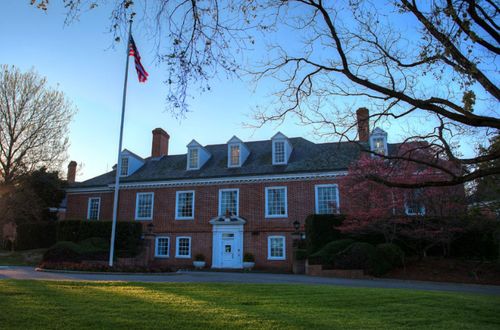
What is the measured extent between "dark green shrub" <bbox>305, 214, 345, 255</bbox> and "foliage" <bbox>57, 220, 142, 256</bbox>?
11013 millimetres

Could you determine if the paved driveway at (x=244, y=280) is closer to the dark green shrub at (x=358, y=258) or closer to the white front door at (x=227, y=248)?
the dark green shrub at (x=358, y=258)

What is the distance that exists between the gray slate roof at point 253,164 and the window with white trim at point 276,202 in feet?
3.81

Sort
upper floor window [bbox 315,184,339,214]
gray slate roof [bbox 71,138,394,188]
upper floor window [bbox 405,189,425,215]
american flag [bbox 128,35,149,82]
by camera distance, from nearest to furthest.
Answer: upper floor window [bbox 405,189,425,215], american flag [bbox 128,35,149,82], upper floor window [bbox 315,184,339,214], gray slate roof [bbox 71,138,394,188]

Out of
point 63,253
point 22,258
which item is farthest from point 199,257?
point 22,258

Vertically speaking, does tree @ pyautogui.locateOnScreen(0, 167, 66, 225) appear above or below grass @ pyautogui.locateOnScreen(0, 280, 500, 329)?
above

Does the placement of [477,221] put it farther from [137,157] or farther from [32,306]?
[137,157]

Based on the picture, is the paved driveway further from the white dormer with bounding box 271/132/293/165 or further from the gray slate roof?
the white dormer with bounding box 271/132/293/165

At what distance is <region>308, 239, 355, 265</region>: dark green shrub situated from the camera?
816 inches

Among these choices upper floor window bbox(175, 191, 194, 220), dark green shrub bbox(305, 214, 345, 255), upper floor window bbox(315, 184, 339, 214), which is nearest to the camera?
dark green shrub bbox(305, 214, 345, 255)

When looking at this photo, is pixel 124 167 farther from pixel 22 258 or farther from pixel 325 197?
pixel 325 197

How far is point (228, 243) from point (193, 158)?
6.96m

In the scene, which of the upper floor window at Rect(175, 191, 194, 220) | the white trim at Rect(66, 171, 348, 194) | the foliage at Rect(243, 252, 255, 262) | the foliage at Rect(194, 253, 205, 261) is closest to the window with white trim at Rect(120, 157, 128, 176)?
the white trim at Rect(66, 171, 348, 194)

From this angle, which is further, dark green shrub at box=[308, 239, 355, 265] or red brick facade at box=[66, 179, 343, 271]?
red brick facade at box=[66, 179, 343, 271]

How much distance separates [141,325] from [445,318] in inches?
205
